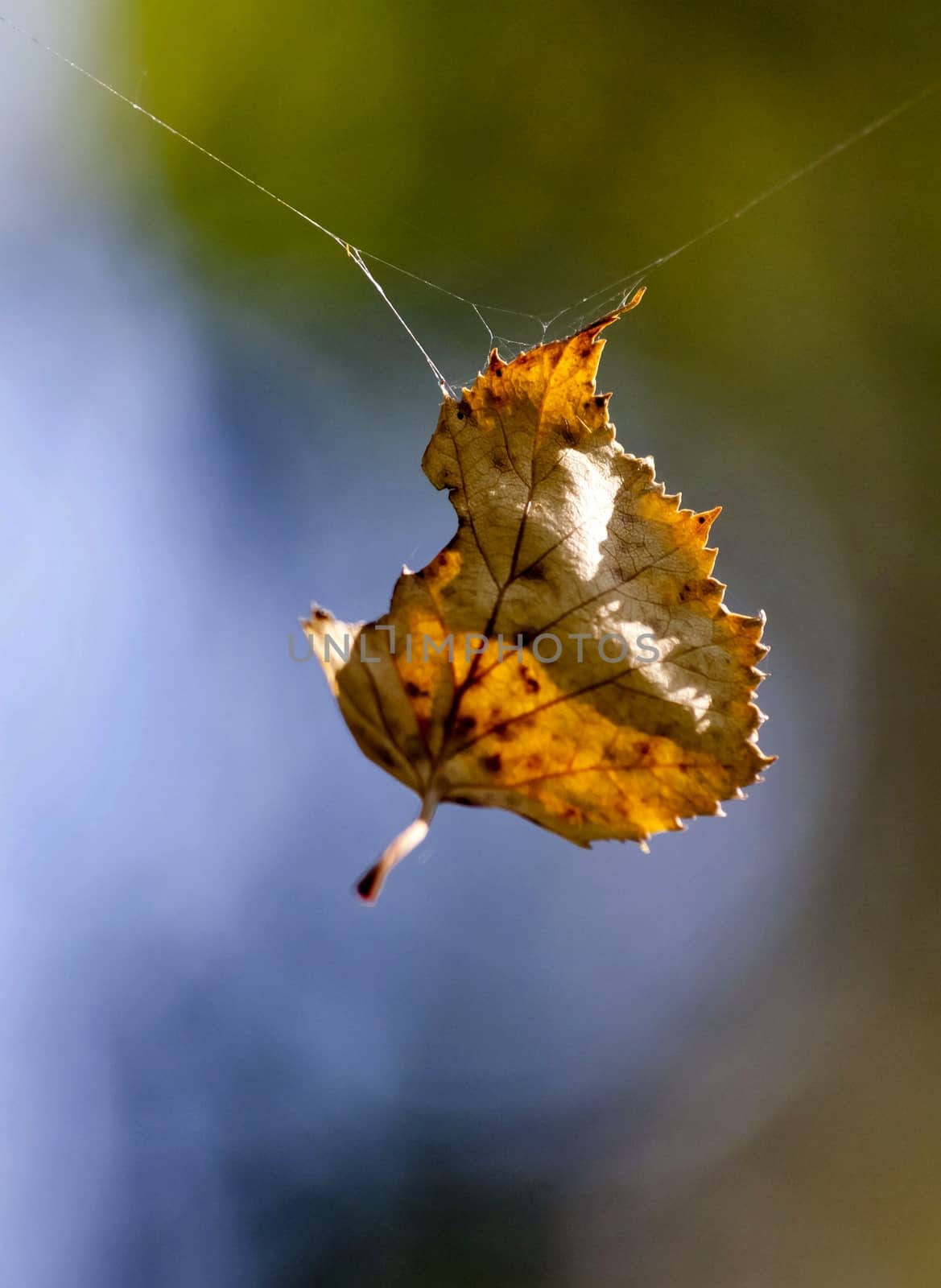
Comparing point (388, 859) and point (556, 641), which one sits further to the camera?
point (556, 641)

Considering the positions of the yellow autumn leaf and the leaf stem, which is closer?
the leaf stem

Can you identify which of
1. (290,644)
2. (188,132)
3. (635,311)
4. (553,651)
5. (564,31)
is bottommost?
(553,651)

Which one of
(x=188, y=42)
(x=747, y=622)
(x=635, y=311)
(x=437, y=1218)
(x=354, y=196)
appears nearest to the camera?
(x=747, y=622)

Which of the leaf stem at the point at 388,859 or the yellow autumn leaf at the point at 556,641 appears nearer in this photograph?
the leaf stem at the point at 388,859

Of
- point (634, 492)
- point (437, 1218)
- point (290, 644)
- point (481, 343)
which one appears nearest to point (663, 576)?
point (634, 492)

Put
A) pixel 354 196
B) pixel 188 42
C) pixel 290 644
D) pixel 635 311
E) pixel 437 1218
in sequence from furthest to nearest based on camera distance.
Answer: pixel 437 1218 < pixel 635 311 < pixel 354 196 < pixel 188 42 < pixel 290 644

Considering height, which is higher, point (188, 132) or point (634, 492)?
point (188, 132)

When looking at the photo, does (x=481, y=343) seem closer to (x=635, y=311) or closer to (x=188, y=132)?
(x=635, y=311)

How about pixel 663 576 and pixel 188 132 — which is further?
Answer: pixel 188 132
